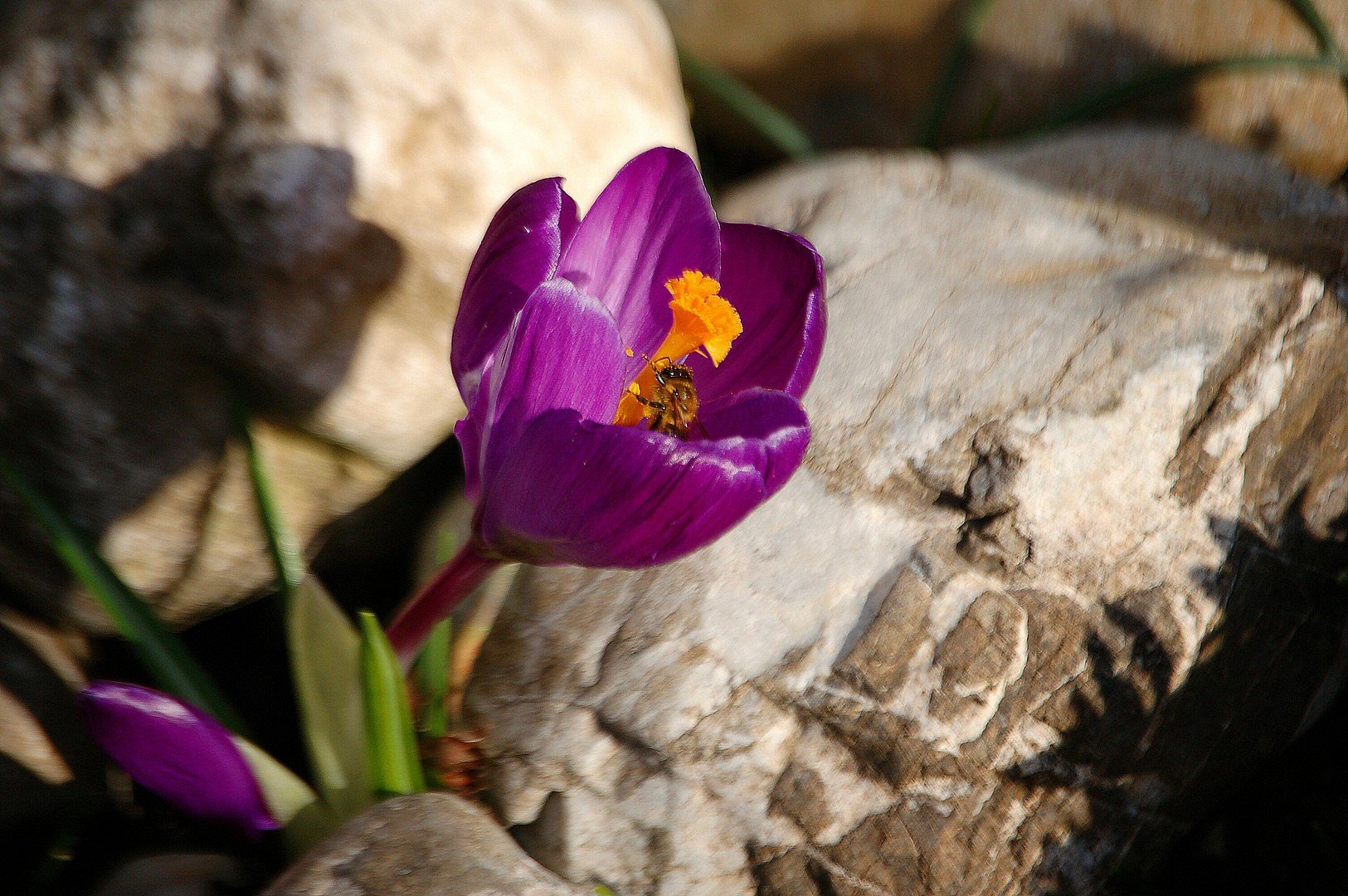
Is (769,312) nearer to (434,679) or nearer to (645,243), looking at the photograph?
(645,243)

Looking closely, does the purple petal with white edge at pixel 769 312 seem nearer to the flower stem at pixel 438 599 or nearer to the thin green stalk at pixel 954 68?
the flower stem at pixel 438 599

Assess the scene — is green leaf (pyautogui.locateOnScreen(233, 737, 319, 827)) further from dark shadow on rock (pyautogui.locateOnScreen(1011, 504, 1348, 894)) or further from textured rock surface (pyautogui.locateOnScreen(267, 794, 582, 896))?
dark shadow on rock (pyautogui.locateOnScreen(1011, 504, 1348, 894))

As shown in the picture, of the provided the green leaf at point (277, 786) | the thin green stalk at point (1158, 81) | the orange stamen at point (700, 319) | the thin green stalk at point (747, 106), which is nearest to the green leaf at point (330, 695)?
the green leaf at point (277, 786)

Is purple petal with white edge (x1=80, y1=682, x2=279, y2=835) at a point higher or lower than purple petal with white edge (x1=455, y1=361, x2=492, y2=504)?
lower

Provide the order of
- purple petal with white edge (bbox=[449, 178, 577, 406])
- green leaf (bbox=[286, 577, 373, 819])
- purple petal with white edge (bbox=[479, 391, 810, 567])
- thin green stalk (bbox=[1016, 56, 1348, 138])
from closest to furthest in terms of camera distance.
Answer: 1. purple petal with white edge (bbox=[479, 391, 810, 567])
2. purple petal with white edge (bbox=[449, 178, 577, 406])
3. green leaf (bbox=[286, 577, 373, 819])
4. thin green stalk (bbox=[1016, 56, 1348, 138])

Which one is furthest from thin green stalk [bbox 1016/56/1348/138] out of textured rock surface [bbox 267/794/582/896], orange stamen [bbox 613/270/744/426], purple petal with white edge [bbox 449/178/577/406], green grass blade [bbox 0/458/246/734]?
green grass blade [bbox 0/458/246/734]

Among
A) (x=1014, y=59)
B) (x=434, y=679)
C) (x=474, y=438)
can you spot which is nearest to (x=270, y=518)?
(x=434, y=679)
